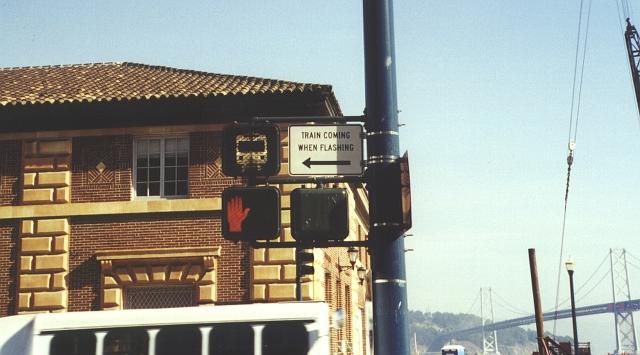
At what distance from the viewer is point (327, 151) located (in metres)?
6.30

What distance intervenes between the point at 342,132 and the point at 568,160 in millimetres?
46031

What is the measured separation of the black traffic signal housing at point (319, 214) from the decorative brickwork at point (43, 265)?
17.5 meters

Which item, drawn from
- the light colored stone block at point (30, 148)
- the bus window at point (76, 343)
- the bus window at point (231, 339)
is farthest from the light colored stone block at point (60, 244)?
the bus window at point (231, 339)

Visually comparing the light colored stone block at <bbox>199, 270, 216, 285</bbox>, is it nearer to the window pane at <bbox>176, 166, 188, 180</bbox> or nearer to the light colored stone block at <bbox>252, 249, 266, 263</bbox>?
the light colored stone block at <bbox>252, 249, 266, 263</bbox>

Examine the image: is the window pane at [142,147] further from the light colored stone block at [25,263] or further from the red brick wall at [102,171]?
the light colored stone block at [25,263]

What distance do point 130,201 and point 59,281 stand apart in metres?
3.02

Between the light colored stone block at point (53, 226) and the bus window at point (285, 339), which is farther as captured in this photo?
the light colored stone block at point (53, 226)

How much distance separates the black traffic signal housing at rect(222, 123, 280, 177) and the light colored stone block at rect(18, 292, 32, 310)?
17.6 meters

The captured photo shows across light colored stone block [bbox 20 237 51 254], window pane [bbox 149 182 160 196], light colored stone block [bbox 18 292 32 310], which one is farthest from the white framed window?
light colored stone block [bbox 18 292 32 310]

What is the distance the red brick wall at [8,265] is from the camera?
71.8 ft

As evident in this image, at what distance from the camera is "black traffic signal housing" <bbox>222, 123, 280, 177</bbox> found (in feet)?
19.7

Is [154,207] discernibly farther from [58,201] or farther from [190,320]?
[190,320]

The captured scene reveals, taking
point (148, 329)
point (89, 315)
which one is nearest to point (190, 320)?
point (148, 329)

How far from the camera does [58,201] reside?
22109 mm
